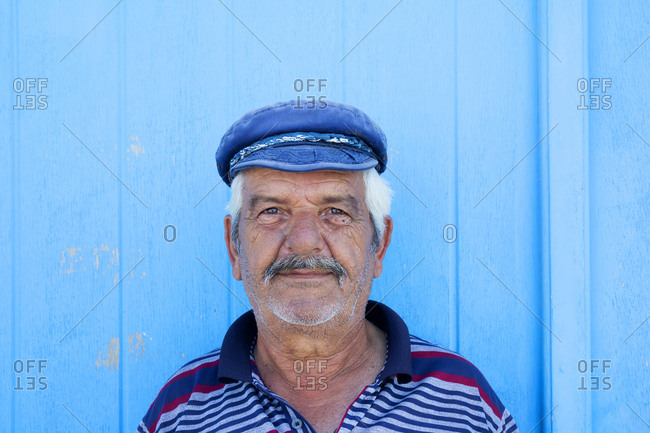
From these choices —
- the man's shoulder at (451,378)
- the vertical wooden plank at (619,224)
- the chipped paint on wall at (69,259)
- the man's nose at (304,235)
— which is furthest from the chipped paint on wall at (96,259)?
the vertical wooden plank at (619,224)

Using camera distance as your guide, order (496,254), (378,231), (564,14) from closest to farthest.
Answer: (378,231) < (564,14) < (496,254)

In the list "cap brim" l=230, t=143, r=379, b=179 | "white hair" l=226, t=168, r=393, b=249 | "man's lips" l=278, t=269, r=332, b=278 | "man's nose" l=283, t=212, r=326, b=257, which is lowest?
"man's lips" l=278, t=269, r=332, b=278

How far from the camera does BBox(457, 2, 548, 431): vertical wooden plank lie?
64.0 inches

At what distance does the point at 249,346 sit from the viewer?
145cm

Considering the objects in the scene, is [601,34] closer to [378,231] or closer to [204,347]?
[378,231]

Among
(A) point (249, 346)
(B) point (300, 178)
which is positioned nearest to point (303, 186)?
(B) point (300, 178)

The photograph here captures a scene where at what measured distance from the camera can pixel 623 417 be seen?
5.12 ft

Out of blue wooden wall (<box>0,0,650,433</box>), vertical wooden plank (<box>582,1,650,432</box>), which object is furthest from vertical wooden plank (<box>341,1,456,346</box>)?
vertical wooden plank (<box>582,1,650,432</box>)

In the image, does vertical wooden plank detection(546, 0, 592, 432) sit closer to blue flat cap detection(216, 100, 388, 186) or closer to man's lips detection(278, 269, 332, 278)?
blue flat cap detection(216, 100, 388, 186)

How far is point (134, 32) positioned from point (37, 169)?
0.52 metres

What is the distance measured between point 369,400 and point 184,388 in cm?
48

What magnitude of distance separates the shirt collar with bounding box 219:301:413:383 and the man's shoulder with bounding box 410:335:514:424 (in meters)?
A: 0.05

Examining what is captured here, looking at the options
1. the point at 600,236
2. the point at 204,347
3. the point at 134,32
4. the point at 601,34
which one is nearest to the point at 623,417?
the point at 600,236

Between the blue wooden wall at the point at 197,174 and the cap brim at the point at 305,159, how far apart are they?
0.38m
